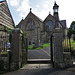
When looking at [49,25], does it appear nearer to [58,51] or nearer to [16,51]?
[58,51]

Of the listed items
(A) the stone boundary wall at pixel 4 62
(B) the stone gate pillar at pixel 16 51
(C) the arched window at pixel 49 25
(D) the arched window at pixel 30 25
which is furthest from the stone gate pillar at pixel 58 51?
(D) the arched window at pixel 30 25

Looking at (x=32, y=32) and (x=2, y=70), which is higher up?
(x=32, y=32)

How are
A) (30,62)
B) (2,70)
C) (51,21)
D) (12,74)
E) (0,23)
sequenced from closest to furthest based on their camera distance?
(12,74) < (2,70) < (30,62) < (0,23) < (51,21)

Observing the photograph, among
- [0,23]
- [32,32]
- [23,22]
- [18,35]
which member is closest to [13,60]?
[18,35]

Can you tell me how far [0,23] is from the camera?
309 inches

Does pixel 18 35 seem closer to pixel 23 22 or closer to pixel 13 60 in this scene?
pixel 13 60

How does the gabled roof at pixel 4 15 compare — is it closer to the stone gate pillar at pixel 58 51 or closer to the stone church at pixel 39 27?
the stone gate pillar at pixel 58 51

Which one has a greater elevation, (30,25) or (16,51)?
(30,25)

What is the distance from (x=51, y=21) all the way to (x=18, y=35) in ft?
93.6

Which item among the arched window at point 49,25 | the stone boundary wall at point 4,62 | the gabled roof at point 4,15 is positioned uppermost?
the arched window at point 49,25

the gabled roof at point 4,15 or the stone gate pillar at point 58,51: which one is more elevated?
the gabled roof at point 4,15

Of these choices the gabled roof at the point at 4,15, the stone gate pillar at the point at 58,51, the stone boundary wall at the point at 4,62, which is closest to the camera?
the stone boundary wall at the point at 4,62

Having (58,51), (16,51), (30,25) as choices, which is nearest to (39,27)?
(30,25)

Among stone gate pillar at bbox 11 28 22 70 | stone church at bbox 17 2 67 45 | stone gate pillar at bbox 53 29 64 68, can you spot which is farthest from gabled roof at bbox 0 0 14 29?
stone church at bbox 17 2 67 45
